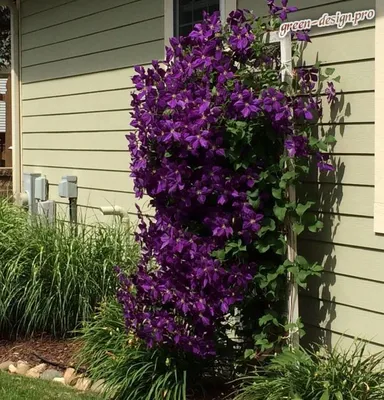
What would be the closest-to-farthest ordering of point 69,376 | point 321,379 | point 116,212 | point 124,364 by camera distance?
point 321,379 → point 124,364 → point 69,376 → point 116,212

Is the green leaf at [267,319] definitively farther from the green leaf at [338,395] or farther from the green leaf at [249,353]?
the green leaf at [338,395]

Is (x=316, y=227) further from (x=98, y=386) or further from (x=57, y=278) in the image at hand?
(x=57, y=278)

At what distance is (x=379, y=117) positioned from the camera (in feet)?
13.0

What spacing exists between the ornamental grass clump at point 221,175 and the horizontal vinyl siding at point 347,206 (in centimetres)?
14

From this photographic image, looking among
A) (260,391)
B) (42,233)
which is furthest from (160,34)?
(260,391)

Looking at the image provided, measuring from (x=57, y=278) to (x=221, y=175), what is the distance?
2183mm

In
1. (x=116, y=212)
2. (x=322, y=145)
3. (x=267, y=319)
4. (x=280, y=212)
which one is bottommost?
(x=267, y=319)

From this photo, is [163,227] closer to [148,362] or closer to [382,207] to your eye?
[148,362]

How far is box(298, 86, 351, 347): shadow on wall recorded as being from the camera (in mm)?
4250

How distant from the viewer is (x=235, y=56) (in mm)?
4254

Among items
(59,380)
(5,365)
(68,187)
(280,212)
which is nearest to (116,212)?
(68,187)

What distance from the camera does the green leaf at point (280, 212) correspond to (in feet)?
13.4

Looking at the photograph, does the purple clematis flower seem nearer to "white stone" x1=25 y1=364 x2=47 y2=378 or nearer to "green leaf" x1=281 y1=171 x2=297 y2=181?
"green leaf" x1=281 y1=171 x2=297 y2=181

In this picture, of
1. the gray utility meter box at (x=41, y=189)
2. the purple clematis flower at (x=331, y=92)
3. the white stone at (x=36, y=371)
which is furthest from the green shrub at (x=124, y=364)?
the gray utility meter box at (x=41, y=189)
